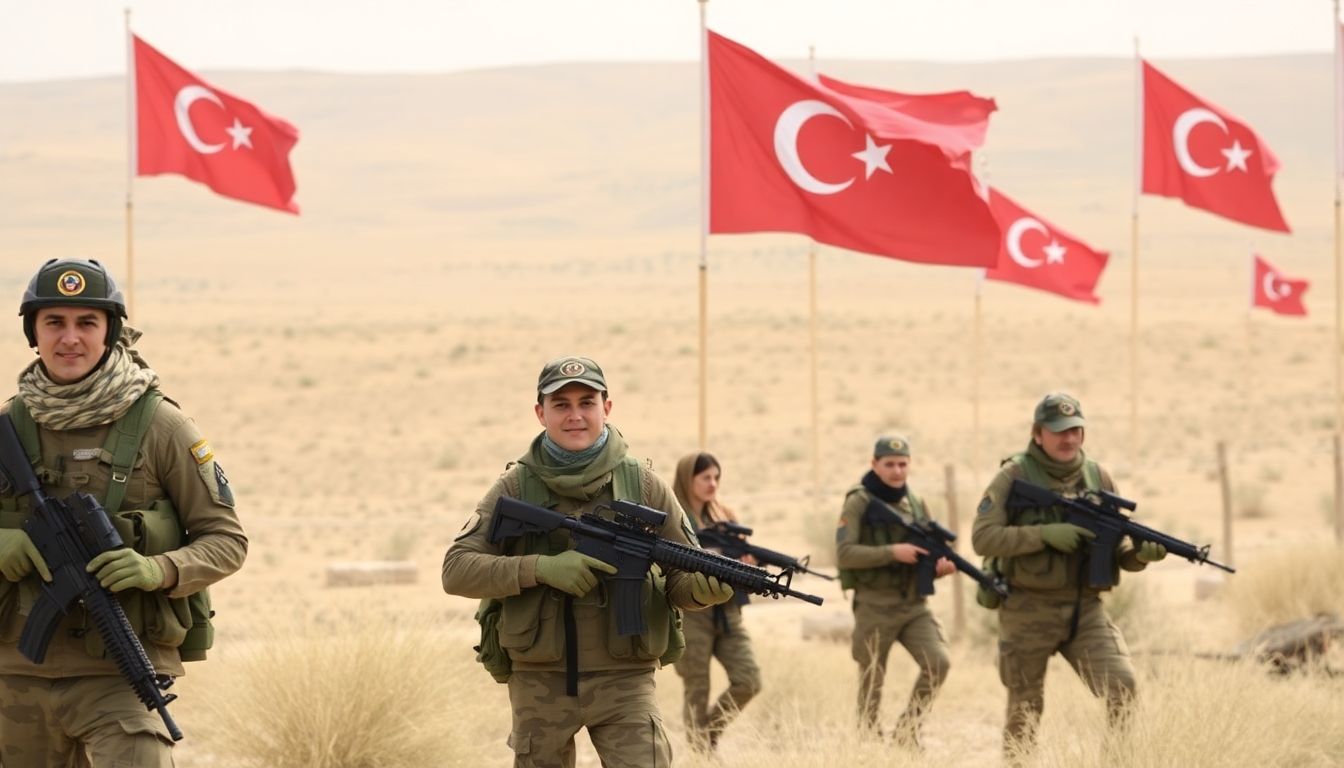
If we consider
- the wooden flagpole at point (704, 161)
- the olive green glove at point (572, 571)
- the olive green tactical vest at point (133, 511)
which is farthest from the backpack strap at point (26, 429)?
the wooden flagpole at point (704, 161)

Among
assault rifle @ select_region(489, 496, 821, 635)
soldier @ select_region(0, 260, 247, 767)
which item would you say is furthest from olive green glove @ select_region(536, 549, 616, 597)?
soldier @ select_region(0, 260, 247, 767)

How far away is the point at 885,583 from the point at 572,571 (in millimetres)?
4101

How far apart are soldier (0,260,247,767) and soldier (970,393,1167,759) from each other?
412 cm

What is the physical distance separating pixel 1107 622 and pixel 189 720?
466cm

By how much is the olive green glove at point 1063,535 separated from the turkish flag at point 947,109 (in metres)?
4.28

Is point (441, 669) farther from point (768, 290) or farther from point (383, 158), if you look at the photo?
point (383, 158)

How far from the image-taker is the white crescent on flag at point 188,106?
14.2m

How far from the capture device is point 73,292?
524 centimetres

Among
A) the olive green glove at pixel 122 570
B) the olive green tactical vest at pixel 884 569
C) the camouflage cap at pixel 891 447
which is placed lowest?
the olive green tactical vest at pixel 884 569

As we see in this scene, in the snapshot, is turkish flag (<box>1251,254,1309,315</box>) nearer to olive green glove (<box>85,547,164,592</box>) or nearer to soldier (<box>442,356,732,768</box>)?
soldier (<box>442,356,732,768</box>)

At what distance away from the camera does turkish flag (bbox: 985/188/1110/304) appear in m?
17.0

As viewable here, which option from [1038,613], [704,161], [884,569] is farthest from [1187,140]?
[1038,613]

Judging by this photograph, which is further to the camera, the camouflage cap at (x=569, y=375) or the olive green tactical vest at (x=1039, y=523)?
the olive green tactical vest at (x=1039, y=523)

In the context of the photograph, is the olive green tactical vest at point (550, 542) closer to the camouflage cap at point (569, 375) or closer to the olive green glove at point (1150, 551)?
the camouflage cap at point (569, 375)
